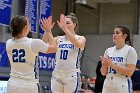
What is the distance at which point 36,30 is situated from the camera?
1025 cm

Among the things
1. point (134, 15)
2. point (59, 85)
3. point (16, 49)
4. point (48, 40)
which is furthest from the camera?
point (134, 15)

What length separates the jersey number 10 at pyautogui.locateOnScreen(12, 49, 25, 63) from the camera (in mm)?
3650

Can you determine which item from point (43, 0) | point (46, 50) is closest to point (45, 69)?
point (43, 0)

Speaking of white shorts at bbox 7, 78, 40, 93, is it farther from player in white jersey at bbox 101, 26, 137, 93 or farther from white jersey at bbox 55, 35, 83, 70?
player in white jersey at bbox 101, 26, 137, 93

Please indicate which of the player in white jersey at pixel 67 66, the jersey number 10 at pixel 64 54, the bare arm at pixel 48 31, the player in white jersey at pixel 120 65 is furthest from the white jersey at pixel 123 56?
the bare arm at pixel 48 31

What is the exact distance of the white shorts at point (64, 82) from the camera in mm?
4637

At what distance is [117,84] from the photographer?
4.56 m

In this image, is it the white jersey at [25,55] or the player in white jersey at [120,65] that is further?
the player in white jersey at [120,65]

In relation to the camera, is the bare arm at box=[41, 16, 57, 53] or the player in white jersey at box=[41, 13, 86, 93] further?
the player in white jersey at box=[41, 13, 86, 93]

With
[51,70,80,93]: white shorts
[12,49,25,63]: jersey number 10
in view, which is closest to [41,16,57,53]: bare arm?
[12,49,25,63]: jersey number 10

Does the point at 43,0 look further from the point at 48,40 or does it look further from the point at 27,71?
the point at 27,71

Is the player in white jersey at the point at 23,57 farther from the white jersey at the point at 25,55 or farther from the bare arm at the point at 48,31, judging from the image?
the bare arm at the point at 48,31

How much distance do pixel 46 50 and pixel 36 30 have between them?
260 inches

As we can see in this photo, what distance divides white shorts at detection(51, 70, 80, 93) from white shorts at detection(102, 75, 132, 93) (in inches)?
17.7
